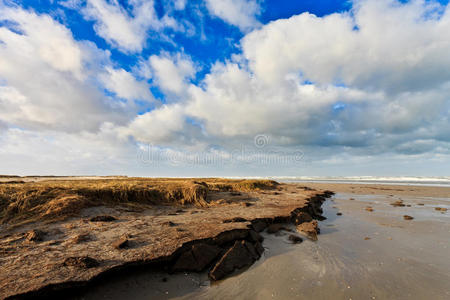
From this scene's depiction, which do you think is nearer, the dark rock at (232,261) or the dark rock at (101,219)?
the dark rock at (232,261)

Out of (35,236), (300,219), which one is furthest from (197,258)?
(300,219)

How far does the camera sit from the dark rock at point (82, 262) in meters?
3.42

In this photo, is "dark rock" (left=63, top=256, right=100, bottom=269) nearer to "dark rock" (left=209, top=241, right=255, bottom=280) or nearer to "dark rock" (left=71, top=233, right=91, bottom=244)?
"dark rock" (left=71, top=233, right=91, bottom=244)

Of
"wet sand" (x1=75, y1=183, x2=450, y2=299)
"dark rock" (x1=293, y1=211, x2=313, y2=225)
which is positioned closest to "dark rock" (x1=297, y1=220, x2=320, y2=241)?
"wet sand" (x1=75, y1=183, x2=450, y2=299)

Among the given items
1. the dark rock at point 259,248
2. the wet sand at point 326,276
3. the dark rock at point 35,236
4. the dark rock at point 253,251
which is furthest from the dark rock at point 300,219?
the dark rock at point 35,236

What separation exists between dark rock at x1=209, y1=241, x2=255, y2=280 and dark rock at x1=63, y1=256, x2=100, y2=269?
7.26 ft

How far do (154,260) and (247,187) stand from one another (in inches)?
599

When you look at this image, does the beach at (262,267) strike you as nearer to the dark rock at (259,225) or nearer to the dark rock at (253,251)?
the dark rock at (253,251)

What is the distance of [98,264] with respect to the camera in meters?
3.56

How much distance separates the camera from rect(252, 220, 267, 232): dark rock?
655cm

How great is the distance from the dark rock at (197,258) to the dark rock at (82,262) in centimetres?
148

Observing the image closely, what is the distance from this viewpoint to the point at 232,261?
4.26 m

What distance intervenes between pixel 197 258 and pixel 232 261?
783mm

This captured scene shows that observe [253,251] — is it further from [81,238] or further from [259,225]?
[81,238]
